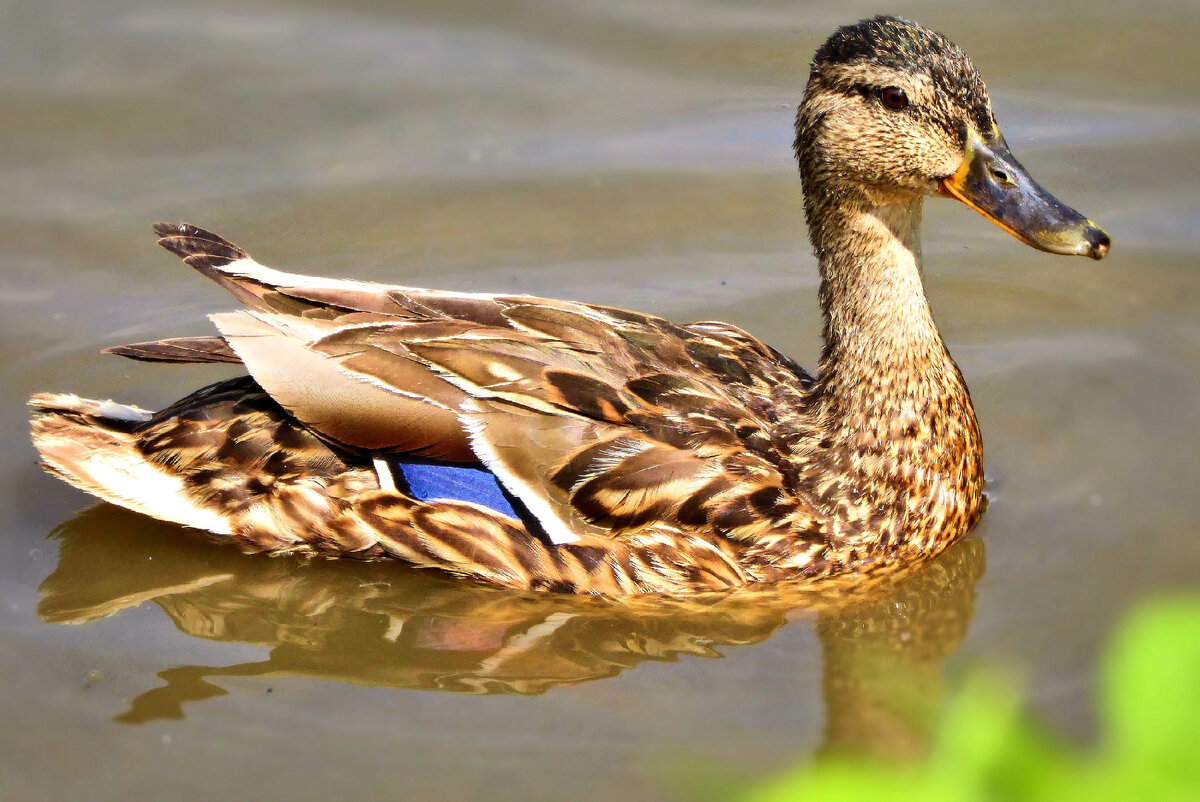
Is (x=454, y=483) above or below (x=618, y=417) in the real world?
below

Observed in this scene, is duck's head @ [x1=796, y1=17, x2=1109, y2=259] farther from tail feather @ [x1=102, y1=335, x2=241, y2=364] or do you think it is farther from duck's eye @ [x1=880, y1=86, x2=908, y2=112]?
tail feather @ [x1=102, y1=335, x2=241, y2=364]

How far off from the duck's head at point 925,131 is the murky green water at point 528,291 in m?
1.38

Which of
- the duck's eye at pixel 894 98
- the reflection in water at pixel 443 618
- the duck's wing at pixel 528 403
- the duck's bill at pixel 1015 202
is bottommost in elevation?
the reflection in water at pixel 443 618

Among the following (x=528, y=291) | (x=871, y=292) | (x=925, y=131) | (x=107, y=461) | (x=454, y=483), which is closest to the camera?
(x=925, y=131)

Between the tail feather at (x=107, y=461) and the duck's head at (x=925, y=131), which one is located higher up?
Answer: the duck's head at (x=925, y=131)

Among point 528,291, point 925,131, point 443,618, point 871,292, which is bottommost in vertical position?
point 443,618

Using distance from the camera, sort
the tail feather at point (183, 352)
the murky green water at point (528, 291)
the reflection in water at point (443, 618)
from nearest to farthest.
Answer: the murky green water at point (528, 291)
the reflection in water at point (443, 618)
the tail feather at point (183, 352)

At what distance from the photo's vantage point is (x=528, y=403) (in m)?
5.52

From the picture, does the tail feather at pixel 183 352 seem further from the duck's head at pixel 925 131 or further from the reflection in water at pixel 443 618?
the duck's head at pixel 925 131

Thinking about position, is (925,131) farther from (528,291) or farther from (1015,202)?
(528,291)

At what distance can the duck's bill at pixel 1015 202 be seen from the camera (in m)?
5.49

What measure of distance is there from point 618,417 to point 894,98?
1625 mm

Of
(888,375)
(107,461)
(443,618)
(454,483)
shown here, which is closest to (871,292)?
(888,375)

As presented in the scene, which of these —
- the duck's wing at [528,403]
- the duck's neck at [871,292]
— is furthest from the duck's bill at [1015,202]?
the duck's wing at [528,403]
